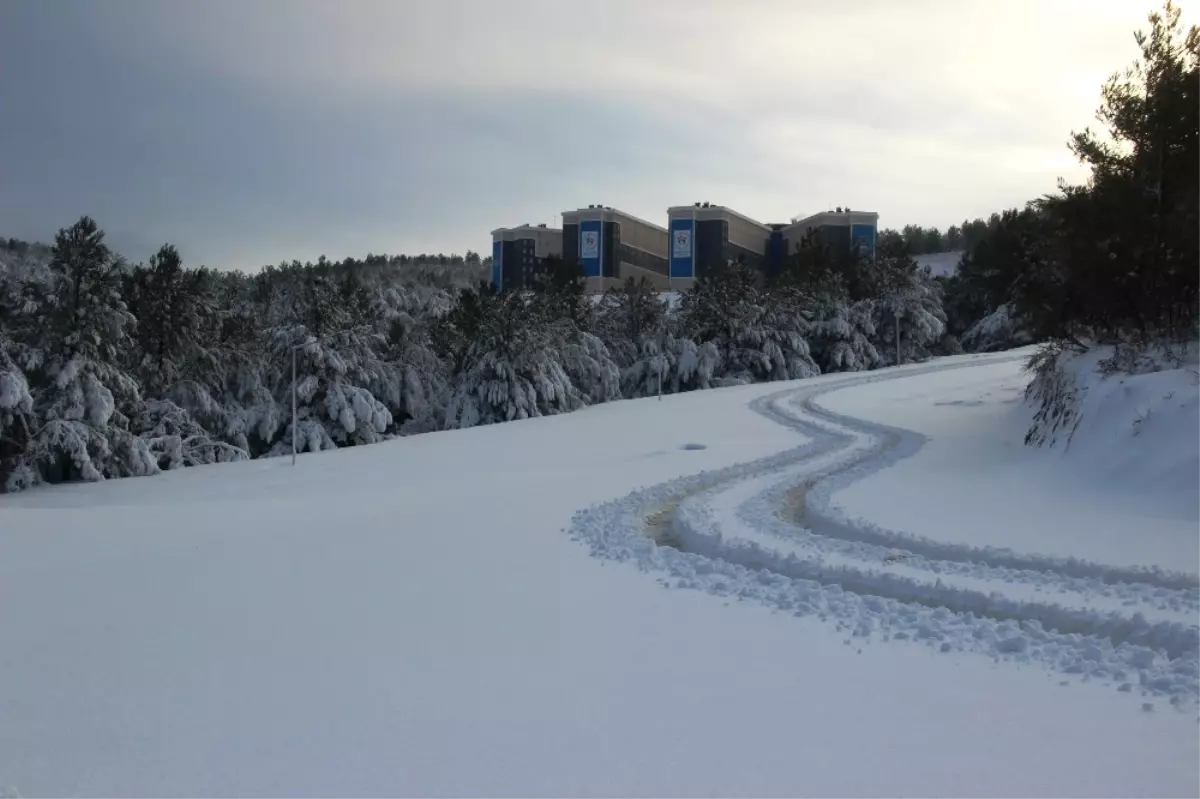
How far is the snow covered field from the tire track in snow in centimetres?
4

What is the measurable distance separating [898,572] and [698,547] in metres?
2.62

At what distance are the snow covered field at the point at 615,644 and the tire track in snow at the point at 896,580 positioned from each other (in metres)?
0.04

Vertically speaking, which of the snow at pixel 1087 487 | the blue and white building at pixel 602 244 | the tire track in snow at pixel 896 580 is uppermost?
the blue and white building at pixel 602 244

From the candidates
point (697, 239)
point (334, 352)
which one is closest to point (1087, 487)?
point (334, 352)

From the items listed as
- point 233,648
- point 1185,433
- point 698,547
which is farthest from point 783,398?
point 233,648

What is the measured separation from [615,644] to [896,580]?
121 inches

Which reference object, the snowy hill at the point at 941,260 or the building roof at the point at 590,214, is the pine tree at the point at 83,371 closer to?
the building roof at the point at 590,214

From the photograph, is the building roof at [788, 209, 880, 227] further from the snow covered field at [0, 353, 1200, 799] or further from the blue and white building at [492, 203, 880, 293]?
the snow covered field at [0, 353, 1200, 799]

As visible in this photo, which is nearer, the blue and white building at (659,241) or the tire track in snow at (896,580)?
the tire track in snow at (896,580)

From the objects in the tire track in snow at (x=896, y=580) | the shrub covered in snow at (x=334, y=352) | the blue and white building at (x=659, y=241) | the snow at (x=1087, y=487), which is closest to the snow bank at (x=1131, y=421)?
the snow at (x=1087, y=487)

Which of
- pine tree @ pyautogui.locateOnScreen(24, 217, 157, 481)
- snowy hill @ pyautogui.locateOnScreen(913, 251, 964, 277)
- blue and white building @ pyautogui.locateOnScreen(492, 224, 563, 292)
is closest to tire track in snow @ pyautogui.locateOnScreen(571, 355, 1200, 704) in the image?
pine tree @ pyautogui.locateOnScreen(24, 217, 157, 481)

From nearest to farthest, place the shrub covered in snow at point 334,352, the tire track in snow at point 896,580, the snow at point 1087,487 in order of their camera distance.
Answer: the tire track in snow at point 896,580 < the snow at point 1087,487 < the shrub covered in snow at point 334,352

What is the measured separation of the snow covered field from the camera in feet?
14.7

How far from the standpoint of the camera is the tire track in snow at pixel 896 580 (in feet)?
20.3
